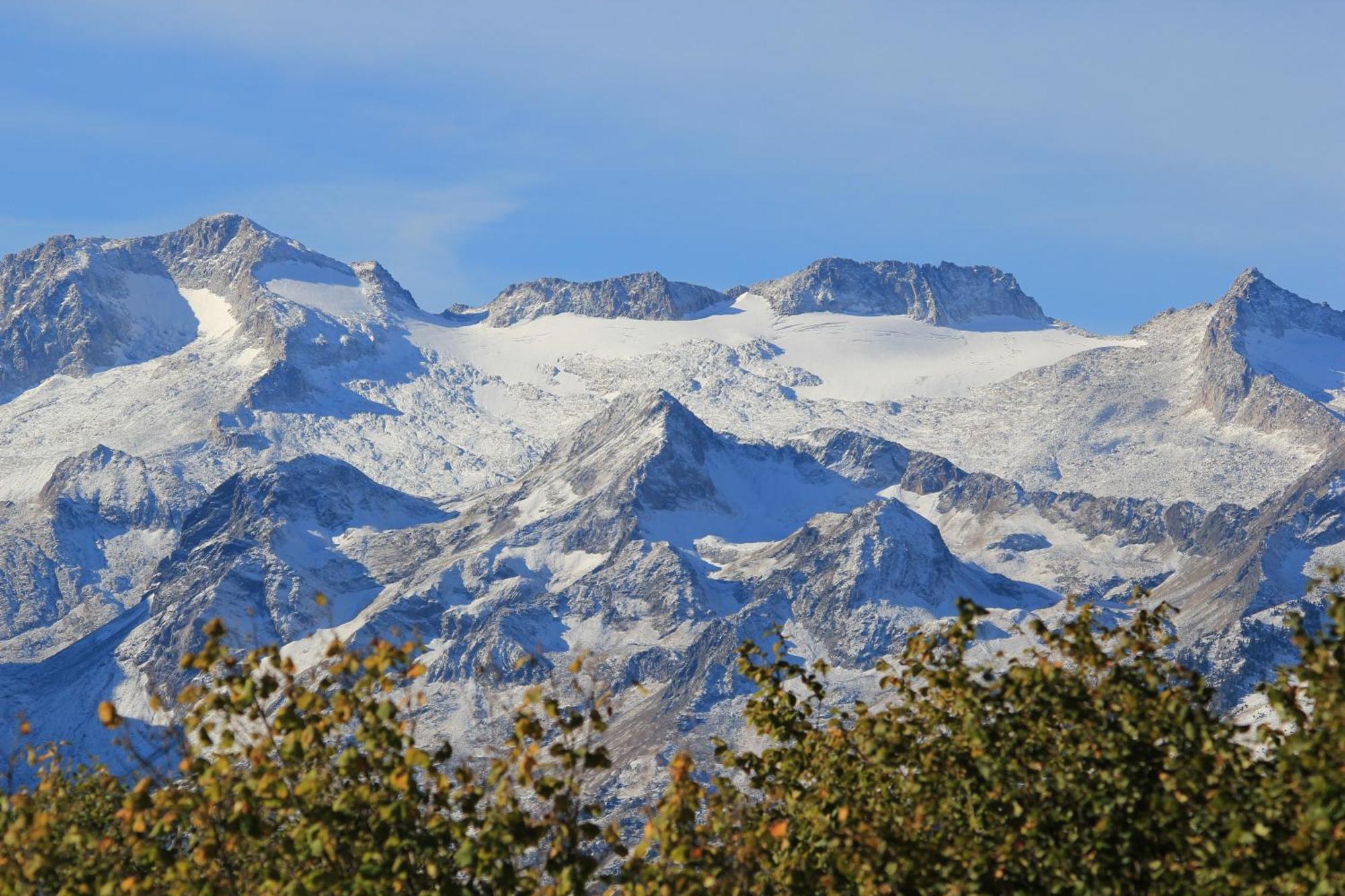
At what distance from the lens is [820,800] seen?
159 feet

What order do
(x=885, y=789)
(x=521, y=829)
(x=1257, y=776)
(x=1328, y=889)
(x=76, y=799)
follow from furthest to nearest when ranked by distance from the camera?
1. (x=76, y=799)
2. (x=885, y=789)
3. (x=1257, y=776)
4. (x=521, y=829)
5. (x=1328, y=889)

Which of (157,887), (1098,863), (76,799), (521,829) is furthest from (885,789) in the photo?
(76,799)

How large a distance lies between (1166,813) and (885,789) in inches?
385

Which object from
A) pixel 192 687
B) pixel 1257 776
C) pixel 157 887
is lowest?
pixel 157 887

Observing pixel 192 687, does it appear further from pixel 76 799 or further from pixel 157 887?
pixel 76 799

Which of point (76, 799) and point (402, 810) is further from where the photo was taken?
point (76, 799)

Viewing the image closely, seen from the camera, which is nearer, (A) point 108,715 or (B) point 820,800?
(A) point 108,715

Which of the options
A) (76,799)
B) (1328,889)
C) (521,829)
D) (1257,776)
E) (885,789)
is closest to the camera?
(1328,889)

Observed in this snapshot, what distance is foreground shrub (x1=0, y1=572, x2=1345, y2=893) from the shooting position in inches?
1518

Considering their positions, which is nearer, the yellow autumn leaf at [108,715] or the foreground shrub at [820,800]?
the yellow autumn leaf at [108,715]

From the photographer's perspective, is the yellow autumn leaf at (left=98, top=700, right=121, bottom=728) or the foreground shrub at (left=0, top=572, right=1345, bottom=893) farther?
the foreground shrub at (left=0, top=572, right=1345, bottom=893)

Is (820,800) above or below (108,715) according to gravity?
above

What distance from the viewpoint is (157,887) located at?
43.6 metres

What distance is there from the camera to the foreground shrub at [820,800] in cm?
3856
